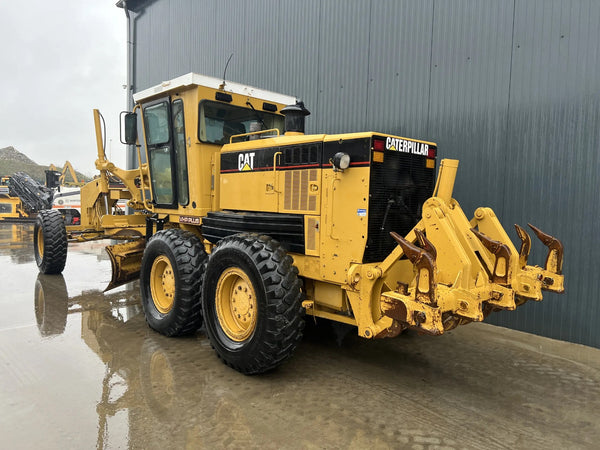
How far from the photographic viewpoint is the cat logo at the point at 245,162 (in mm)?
4945

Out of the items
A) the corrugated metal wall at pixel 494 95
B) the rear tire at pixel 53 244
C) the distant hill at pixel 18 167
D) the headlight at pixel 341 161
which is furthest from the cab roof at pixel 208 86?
the distant hill at pixel 18 167

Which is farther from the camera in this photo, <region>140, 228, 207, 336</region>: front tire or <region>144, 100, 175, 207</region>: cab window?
<region>144, 100, 175, 207</region>: cab window

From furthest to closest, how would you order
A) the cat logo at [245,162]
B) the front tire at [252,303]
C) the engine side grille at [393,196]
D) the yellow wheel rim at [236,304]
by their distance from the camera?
the cat logo at [245,162] < the yellow wheel rim at [236,304] < the engine side grille at [393,196] < the front tire at [252,303]

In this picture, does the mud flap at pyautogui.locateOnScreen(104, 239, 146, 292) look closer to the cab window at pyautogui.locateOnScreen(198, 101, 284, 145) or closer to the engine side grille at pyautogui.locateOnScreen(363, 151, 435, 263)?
the cab window at pyautogui.locateOnScreen(198, 101, 284, 145)

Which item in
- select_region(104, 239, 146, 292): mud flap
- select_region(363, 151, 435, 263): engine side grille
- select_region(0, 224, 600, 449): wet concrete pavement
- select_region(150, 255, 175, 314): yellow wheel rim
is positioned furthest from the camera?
select_region(104, 239, 146, 292): mud flap

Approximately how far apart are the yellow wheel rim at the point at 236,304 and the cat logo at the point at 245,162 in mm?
1253

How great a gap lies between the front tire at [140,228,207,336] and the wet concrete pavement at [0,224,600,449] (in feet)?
0.73

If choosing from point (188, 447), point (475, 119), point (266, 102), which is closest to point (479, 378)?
point (188, 447)

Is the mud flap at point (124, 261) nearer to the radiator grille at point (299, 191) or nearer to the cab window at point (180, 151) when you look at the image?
the cab window at point (180, 151)

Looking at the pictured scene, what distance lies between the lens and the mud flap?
6.37 metres

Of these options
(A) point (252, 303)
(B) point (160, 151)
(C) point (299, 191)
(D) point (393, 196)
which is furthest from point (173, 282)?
(D) point (393, 196)

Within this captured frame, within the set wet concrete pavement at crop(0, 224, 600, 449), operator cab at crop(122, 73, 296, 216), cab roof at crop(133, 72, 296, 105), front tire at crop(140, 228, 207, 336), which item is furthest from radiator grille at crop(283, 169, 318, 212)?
cab roof at crop(133, 72, 296, 105)

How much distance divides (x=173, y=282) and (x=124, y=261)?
57.3 inches

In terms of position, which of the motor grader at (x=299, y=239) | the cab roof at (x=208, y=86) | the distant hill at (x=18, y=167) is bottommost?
the motor grader at (x=299, y=239)
